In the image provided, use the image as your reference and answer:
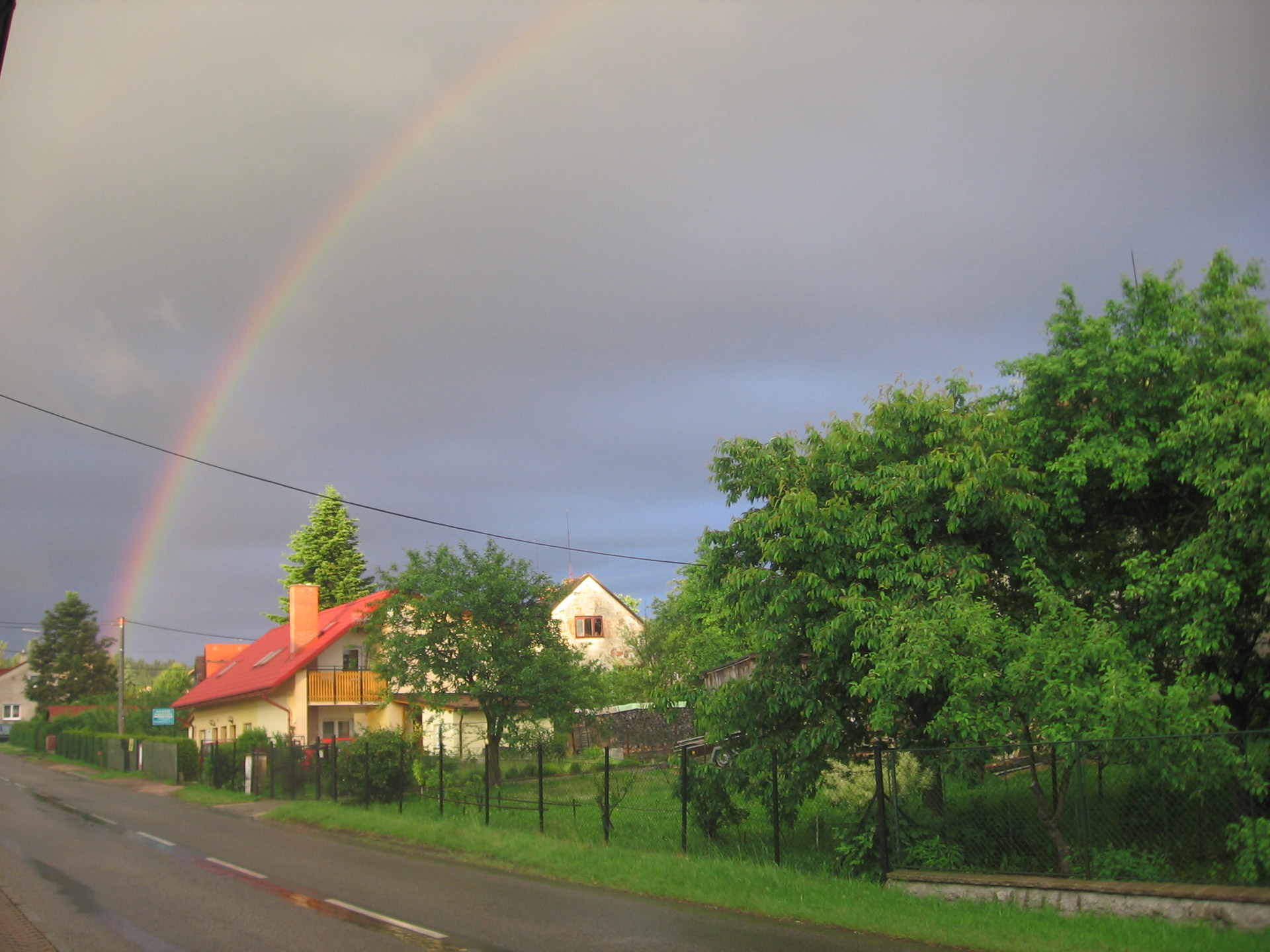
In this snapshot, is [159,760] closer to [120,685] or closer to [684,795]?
[120,685]

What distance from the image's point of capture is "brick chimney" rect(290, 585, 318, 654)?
139 feet

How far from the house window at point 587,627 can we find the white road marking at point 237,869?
171 feet

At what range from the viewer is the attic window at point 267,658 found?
44812 millimetres

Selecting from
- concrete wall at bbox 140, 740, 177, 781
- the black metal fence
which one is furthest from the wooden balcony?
the black metal fence

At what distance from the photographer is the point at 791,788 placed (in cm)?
1458

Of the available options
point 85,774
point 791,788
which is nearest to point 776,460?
point 791,788

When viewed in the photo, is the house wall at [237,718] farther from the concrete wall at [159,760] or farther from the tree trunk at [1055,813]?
the tree trunk at [1055,813]

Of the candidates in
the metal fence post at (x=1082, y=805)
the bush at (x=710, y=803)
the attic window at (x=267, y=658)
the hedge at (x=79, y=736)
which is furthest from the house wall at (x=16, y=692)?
the metal fence post at (x=1082, y=805)

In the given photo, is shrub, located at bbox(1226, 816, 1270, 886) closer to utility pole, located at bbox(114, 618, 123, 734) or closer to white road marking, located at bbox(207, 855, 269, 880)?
white road marking, located at bbox(207, 855, 269, 880)

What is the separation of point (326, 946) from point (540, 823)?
30.1ft

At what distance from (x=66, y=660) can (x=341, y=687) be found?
6843 centimetres

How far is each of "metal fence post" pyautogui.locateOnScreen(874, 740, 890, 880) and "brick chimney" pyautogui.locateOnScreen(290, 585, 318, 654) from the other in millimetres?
33373

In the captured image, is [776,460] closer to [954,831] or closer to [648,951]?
[954,831]

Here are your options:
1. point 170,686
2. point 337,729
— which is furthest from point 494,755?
point 170,686
